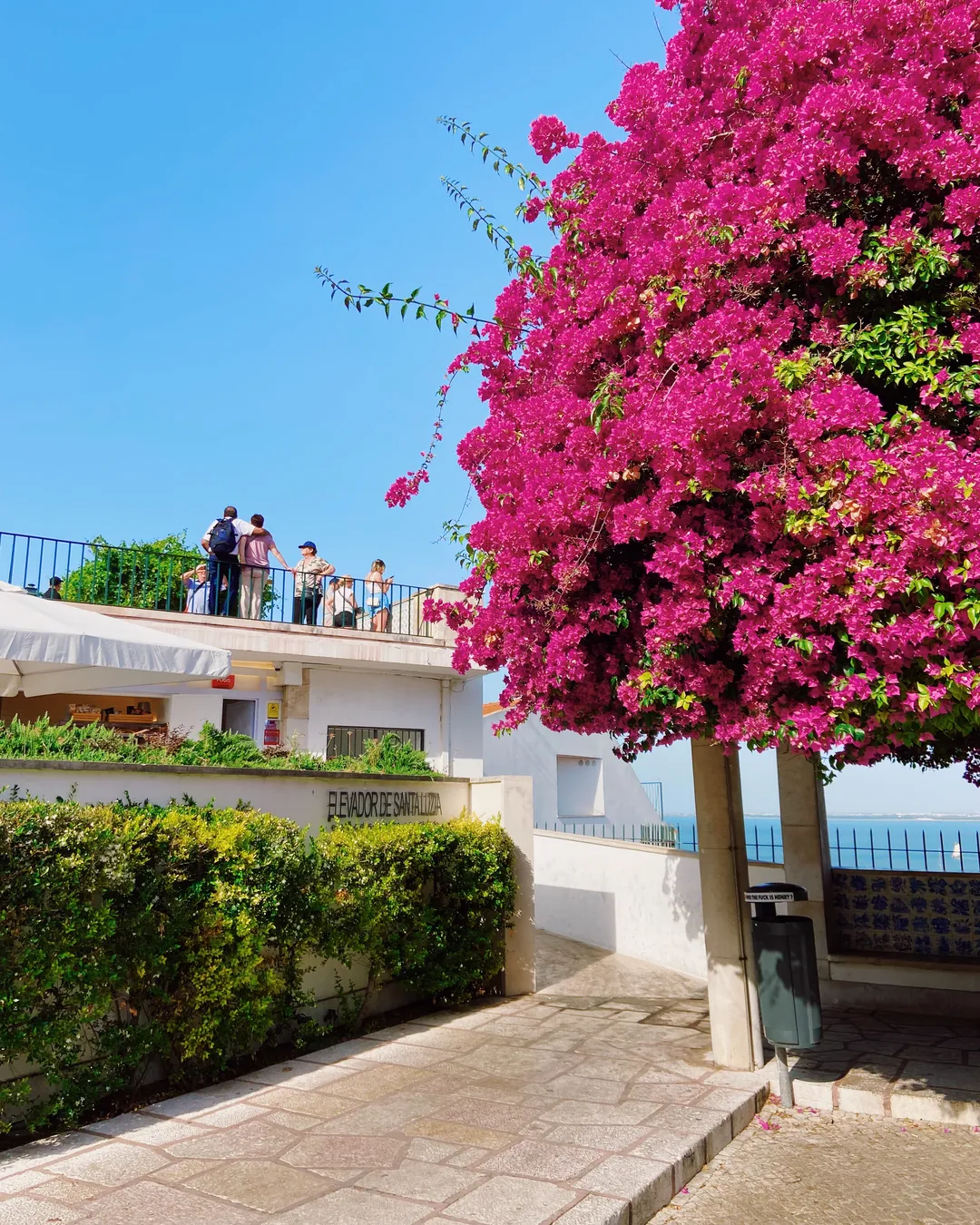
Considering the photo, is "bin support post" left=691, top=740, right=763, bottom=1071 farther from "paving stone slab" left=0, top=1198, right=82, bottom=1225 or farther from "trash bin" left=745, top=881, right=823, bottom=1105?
"paving stone slab" left=0, top=1198, right=82, bottom=1225

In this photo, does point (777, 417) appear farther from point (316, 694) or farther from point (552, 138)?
point (316, 694)

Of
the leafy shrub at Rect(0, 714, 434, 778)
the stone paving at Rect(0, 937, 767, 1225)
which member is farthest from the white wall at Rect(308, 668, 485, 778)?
the stone paving at Rect(0, 937, 767, 1225)

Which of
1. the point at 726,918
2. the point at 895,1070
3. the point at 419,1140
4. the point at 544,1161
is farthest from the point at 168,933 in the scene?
the point at 895,1070

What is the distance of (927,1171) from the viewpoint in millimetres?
5117

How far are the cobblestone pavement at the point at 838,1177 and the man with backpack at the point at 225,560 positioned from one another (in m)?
12.2

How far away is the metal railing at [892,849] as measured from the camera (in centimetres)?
977

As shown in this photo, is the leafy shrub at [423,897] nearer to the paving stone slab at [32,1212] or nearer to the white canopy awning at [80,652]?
the white canopy awning at [80,652]

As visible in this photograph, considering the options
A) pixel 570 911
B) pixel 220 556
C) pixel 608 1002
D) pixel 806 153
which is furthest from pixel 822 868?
pixel 220 556

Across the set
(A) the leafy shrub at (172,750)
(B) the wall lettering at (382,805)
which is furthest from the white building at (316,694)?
(B) the wall lettering at (382,805)

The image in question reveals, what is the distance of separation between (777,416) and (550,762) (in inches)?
773

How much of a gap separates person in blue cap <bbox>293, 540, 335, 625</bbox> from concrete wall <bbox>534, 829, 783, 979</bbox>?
6079mm

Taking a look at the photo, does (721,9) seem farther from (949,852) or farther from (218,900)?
(949,852)

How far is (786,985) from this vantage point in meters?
6.28

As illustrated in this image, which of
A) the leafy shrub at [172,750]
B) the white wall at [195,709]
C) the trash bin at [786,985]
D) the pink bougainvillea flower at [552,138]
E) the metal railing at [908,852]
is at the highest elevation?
the pink bougainvillea flower at [552,138]
